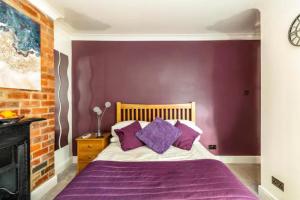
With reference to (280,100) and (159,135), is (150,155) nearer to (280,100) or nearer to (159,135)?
(159,135)

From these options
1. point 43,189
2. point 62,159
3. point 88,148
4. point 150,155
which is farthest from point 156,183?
point 62,159

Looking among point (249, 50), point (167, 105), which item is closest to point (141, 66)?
point (167, 105)

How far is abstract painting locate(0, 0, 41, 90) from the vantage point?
5.91 feet

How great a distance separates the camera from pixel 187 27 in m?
3.26

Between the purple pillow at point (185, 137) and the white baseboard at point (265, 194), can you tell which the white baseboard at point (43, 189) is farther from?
the white baseboard at point (265, 194)

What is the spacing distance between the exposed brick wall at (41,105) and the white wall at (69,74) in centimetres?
49

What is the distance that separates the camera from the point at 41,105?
95.7 inches

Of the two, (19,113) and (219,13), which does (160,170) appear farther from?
(219,13)

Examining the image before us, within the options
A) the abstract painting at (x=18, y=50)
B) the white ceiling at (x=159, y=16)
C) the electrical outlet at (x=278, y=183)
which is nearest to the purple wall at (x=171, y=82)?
the white ceiling at (x=159, y=16)

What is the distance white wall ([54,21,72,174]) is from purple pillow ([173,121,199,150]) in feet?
6.17

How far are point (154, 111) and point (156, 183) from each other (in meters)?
2.06

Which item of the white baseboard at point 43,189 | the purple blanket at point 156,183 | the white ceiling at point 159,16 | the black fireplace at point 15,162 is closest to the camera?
the purple blanket at point 156,183

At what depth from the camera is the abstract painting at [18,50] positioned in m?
1.80

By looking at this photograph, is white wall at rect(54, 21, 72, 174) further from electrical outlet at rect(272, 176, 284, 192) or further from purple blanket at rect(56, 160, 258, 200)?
electrical outlet at rect(272, 176, 284, 192)
